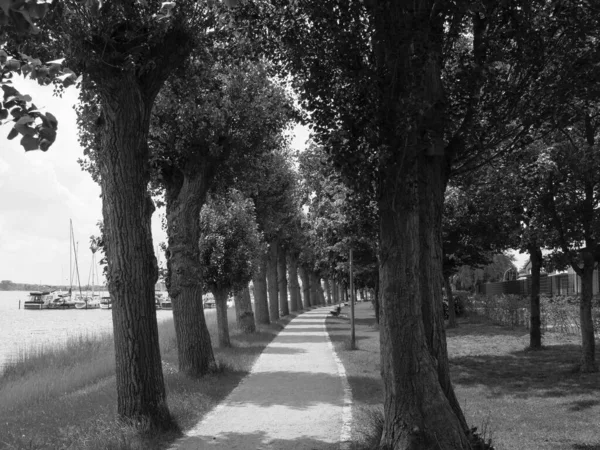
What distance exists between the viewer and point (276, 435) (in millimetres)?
9156

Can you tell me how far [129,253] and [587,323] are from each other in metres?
10.0

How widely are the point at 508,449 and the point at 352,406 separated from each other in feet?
11.4

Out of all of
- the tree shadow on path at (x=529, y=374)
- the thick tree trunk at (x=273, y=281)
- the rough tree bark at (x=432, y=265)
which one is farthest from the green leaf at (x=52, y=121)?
the thick tree trunk at (x=273, y=281)

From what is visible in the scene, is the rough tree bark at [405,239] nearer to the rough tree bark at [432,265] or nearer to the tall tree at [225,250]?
the rough tree bark at [432,265]

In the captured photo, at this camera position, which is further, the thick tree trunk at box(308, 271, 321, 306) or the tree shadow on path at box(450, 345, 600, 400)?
the thick tree trunk at box(308, 271, 321, 306)

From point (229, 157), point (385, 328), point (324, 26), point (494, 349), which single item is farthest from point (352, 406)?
point (494, 349)

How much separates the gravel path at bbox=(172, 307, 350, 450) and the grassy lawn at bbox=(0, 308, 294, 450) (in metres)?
0.34

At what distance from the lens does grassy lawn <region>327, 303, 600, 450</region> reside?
9156 millimetres

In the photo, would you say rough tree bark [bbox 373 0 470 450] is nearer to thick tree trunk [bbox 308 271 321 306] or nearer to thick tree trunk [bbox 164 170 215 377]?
thick tree trunk [bbox 164 170 215 377]

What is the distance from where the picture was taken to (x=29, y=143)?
3600 mm

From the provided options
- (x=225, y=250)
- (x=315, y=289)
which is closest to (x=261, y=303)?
(x=225, y=250)

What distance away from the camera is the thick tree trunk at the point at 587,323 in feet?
47.2

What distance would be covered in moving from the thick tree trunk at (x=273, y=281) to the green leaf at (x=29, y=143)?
3583 centimetres

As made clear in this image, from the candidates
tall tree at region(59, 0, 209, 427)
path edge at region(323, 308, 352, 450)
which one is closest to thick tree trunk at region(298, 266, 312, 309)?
path edge at region(323, 308, 352, 450)
